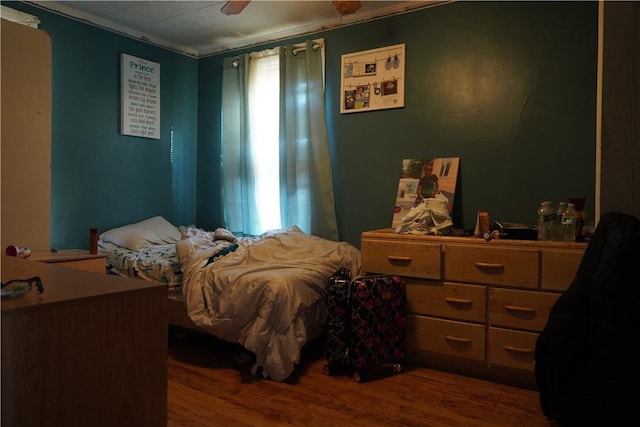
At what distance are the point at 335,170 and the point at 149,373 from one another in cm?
270

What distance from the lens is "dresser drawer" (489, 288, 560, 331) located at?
2.23m

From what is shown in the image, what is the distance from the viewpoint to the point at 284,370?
235 cm

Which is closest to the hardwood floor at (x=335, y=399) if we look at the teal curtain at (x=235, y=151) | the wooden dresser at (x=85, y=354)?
the wooden dresser at (x=85, y=354)

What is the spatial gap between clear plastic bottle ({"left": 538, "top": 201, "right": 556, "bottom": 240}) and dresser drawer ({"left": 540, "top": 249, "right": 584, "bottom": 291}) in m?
0.13

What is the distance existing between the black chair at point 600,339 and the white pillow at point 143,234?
2.96 m

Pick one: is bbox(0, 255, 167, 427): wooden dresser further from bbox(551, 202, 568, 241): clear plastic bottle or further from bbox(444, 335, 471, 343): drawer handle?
bbox(551, 202, 568, 241): clear plastic bottle

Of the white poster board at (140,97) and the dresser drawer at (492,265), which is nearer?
the dresser drawer at (492,265)

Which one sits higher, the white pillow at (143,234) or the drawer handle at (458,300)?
the white pillow at (143,234)

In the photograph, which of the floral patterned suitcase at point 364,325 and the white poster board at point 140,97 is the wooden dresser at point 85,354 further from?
the white poster board at point 140,97

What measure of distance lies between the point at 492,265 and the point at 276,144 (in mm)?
2156

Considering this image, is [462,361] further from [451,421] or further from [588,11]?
[588,11]

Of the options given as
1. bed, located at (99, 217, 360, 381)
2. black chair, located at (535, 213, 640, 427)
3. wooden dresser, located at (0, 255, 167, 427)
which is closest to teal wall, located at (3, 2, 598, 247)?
bed, located at (99, 217, 360, 381)

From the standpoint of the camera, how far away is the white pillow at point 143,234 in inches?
137

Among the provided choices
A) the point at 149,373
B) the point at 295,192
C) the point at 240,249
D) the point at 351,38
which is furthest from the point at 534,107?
the point at 149,373
